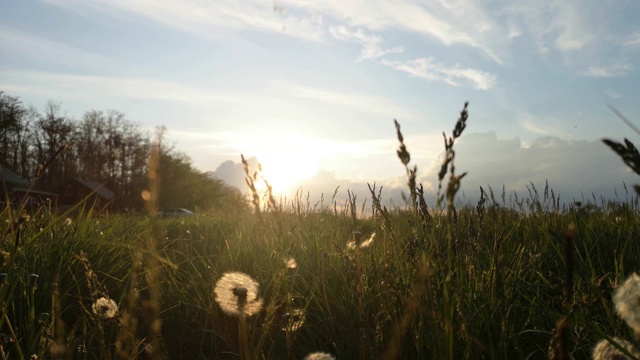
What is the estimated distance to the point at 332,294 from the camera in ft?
10.7

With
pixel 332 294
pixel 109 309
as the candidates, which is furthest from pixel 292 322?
pixel 332 294

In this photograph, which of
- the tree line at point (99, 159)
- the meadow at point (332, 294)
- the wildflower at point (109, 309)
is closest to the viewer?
the wildflower at point (109, 309)

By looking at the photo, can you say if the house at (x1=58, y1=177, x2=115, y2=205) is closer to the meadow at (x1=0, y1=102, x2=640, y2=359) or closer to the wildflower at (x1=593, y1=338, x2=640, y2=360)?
the meadow at (x1=0, y1=102, x2=640, y2=359)

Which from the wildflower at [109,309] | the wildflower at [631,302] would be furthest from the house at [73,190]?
the wildflower at [631,302]

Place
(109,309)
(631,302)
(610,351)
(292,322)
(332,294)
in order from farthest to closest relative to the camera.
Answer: (332,294), (109,309), (292,322), (610,351), (631,302)

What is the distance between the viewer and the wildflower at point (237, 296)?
1.72 m

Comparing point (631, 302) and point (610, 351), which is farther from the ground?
point (631, 302)

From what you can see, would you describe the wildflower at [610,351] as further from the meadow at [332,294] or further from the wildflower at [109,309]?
the wildflower at [109,309]

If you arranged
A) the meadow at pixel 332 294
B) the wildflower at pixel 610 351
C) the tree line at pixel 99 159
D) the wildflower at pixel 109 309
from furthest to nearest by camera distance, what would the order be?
the tree line at pixel 99 159 < the meadow at pixel 332 294 < the wildflower at pixel 109 309 < the wildflower at pixel 610 351

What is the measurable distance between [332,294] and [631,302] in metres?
2.43

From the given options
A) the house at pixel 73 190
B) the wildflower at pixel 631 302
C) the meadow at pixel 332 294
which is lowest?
the meadow at pixel 332 294

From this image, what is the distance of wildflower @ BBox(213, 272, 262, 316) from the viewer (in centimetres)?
172

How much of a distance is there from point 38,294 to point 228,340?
53.4 inches

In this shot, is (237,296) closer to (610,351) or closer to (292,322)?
(292,322)
